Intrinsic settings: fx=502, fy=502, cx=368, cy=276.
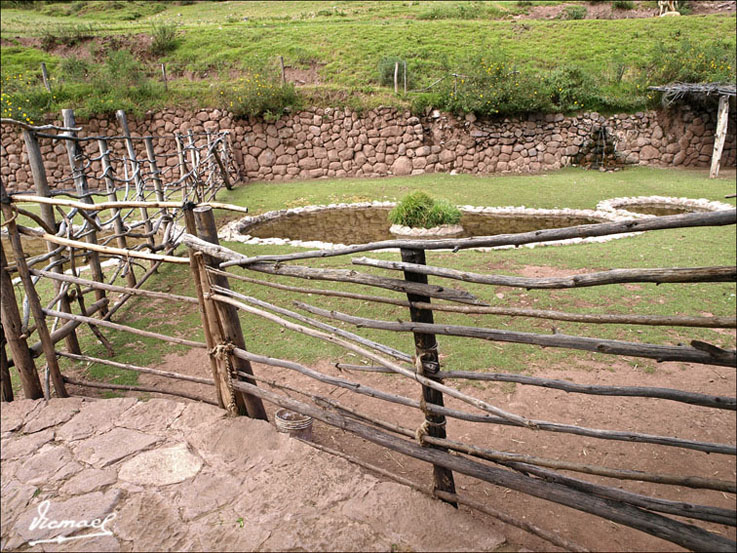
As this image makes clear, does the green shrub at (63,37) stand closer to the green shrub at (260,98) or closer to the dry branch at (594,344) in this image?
the green shrub at (260,98)

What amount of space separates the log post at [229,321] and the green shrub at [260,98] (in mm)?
10595

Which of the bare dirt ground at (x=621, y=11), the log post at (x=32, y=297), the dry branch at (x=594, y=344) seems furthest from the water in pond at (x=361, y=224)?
the bare dirt ground at (x=621, y=11)

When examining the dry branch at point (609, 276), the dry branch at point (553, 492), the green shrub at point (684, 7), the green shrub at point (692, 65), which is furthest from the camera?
the green shrub at point (684, 7)

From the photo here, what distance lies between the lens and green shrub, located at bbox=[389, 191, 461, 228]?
25.3ft

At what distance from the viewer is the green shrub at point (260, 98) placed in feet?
40.3

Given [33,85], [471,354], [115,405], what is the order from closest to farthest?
[115,405], [471,354], [33,85]

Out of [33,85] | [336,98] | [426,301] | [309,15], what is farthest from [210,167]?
[309,15]

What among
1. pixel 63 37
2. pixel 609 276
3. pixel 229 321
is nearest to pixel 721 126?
pixel 609 276

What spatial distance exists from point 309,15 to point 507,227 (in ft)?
59.0

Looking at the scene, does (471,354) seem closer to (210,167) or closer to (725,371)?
(725,371)

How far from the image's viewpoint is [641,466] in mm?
2828

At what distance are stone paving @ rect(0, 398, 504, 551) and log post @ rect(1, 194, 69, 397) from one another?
0.46m

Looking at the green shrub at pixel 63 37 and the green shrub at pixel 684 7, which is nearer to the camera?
the green shrub at pixel 63 37

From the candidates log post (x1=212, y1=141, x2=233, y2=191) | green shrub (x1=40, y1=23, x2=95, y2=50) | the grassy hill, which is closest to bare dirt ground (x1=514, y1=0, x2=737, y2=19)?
the grassy hill
